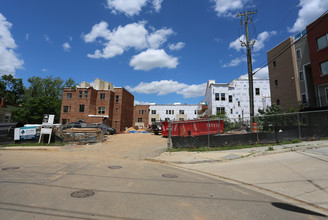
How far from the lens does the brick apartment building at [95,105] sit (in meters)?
41.8

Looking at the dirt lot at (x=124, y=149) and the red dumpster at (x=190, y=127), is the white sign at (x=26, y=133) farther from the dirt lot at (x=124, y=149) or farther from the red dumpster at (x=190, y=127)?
the red dumpster at (x=190, y=127)

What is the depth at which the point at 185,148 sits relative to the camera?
543 inches

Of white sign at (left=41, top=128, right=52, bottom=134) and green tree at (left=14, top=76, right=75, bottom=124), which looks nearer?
white sign at (left=41, top=128, right=52, bottom=134)

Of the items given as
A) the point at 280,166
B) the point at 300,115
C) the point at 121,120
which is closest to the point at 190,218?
the point at 280,166

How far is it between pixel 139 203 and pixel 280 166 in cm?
627

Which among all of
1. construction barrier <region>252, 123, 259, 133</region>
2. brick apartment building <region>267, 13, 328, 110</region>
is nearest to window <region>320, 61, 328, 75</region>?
brick apartment building <region>267, 13, 328, 110</region>

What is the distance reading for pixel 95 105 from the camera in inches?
1734

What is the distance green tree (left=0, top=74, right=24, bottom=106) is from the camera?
2174 inches

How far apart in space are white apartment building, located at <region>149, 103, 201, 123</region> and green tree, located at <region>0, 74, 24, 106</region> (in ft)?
134

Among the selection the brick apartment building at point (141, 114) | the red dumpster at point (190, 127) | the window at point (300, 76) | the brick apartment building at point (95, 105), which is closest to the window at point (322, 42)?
the window at point (300, 76)

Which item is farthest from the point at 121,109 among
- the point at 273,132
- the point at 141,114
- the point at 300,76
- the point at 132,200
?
the point at 132,200

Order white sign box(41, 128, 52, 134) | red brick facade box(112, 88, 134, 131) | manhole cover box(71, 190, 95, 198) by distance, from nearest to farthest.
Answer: manhole cover box(71, 190, 95, 198), white sign box(41, 128, 52, 134), red brick facade box(112, 88, 134, 131)

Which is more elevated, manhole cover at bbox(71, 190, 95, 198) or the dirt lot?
the dirt lot

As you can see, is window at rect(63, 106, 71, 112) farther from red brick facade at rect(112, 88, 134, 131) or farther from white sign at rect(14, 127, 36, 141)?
white sign at rect(14, 127, 36, 141)
